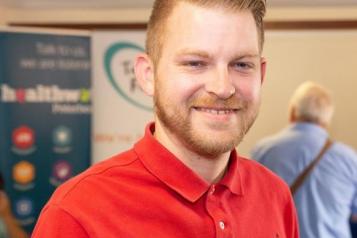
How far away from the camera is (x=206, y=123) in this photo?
3.32ft

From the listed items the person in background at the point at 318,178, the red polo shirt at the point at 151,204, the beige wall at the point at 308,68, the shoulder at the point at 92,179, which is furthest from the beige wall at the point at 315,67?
the shoulder at the point at 92,179

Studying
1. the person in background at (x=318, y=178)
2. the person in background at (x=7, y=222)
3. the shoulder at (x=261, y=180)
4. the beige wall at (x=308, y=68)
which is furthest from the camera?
the beige wall at (x=308, y=68)

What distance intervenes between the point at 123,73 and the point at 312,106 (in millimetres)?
1719

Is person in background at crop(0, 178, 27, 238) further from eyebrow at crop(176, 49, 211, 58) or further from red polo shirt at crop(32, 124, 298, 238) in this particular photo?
eyebrow at crop(176, 49, 211, 58)

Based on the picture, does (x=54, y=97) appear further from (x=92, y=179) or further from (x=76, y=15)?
(x=92, y=179)

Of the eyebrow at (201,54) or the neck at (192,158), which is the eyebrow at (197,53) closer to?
the eyebrow at (201,54)

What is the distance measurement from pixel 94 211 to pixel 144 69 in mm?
315

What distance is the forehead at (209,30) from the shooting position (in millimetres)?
977

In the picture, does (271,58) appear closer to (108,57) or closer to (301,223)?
(108,57)

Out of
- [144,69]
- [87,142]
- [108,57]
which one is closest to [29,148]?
[87,142]

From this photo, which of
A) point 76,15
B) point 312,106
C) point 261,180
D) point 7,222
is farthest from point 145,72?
point 76,15

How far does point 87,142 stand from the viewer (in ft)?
12.6

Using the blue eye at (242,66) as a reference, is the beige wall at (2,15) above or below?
below

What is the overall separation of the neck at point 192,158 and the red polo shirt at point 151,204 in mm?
17
